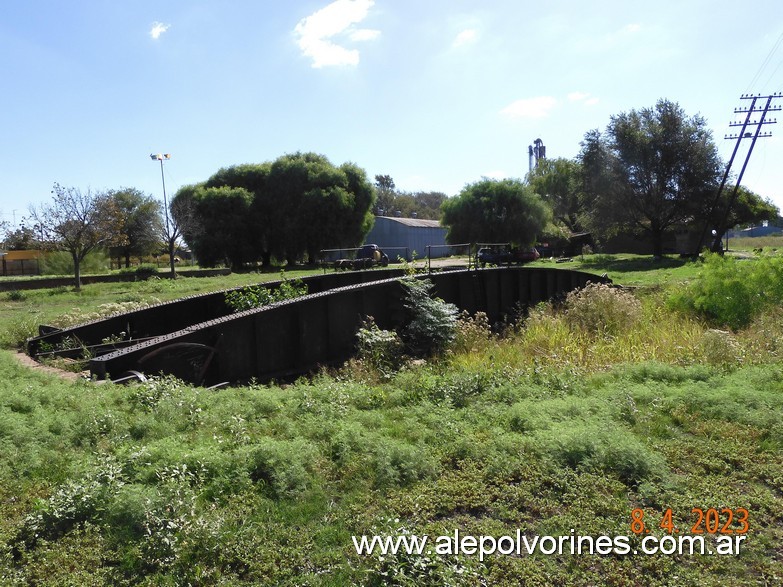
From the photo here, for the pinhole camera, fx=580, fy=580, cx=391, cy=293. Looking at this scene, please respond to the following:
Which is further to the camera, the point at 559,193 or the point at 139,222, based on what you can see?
the point at 559,193

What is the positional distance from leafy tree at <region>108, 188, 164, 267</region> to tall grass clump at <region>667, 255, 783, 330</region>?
43.9m

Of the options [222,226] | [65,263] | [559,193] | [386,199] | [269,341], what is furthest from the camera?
[386,199]

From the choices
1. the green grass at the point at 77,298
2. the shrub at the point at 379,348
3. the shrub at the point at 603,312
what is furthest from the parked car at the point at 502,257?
the shrub at the point at 379,348

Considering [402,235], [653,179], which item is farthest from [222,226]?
[653,179]

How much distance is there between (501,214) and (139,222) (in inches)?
1265

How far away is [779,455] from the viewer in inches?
163

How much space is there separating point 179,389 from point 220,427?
1.09 meters

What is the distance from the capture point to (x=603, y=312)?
40.4 feet

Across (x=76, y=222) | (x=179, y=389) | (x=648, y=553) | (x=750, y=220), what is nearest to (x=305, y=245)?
(x=76, y=222)

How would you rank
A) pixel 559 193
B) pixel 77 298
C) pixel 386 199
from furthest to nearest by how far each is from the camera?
pixel 386 199, pixel 559 193, pixel 77 298

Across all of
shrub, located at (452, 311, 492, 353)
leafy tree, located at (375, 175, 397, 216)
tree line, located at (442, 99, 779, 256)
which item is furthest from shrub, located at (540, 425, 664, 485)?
leafy tree, located at (375, 175, 397, 216)

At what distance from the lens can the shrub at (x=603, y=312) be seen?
11.8 metres

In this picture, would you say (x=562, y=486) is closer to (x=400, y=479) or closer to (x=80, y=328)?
(x=400, y=479)

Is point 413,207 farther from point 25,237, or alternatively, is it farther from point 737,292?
point 737,292
